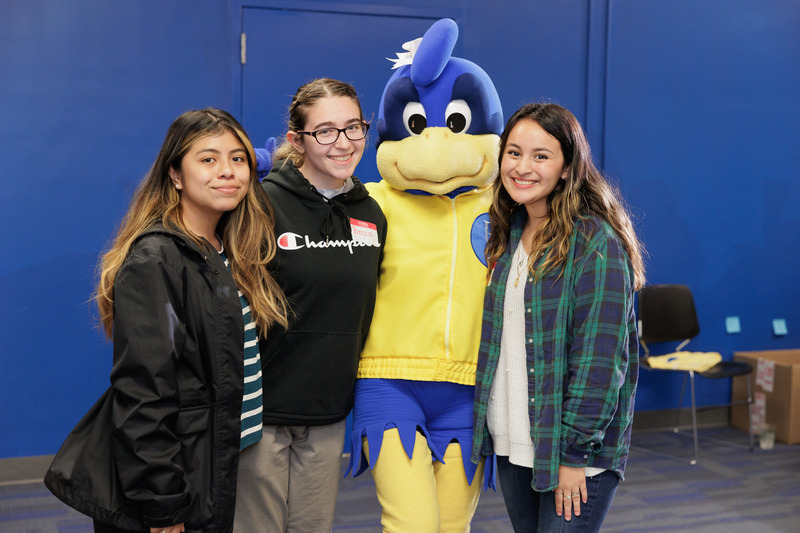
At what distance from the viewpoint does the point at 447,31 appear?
2135mm

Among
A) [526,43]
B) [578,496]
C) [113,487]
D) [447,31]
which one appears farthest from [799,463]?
[113,487]

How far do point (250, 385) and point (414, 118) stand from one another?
0.92 meters

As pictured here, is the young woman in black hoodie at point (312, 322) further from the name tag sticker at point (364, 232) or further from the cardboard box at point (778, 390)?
the cardboard box at point (778, 390)

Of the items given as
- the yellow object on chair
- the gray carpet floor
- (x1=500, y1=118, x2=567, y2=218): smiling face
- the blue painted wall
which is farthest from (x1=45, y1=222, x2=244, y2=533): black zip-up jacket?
the yellow object on chair

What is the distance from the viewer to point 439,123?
221 cm

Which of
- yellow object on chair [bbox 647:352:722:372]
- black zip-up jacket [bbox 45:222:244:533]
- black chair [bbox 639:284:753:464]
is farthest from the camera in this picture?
black chair [bbox 639:284:753:464]

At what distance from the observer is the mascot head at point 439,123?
7.00 feet

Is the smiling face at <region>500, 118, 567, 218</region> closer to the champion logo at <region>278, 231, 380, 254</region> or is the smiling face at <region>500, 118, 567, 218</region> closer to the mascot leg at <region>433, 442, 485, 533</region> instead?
the champion logo at <region>278, 231, 380, 254</region>

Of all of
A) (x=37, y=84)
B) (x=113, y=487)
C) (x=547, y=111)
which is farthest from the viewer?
(x=37, y=84)

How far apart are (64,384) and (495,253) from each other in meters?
2.83

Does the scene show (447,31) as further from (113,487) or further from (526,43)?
(526,43)

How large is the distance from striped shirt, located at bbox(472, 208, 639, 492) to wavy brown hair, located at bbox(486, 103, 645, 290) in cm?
3

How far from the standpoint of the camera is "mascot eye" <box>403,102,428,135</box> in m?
2.21

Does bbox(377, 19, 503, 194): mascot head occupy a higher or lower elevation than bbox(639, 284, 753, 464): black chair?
higher
